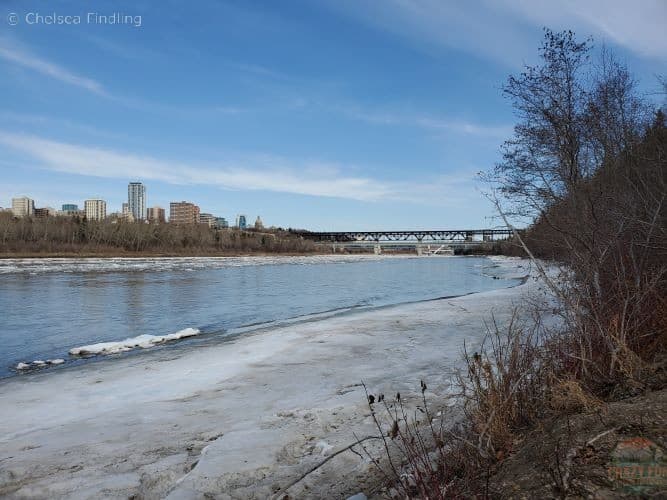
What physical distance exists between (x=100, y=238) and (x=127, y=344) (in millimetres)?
100065

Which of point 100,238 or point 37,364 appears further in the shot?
point 100,238

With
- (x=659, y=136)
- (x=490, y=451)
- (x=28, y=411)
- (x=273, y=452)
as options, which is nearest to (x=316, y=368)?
(x=273, y=452)

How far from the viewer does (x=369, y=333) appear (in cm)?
1195

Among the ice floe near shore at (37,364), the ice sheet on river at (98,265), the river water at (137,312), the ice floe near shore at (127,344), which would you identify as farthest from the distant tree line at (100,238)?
the ice floe near shore at (37,364)

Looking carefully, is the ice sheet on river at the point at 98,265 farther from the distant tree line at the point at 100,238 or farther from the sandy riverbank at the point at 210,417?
the sandy riverbank at the point at 210,417

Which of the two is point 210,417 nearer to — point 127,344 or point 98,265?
point 127,344

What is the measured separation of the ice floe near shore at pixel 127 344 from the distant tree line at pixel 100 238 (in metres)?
82.3

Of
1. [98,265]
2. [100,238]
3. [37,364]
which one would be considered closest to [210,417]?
[37,364]

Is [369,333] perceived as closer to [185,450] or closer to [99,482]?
[185,450]

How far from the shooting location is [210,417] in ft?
19.6

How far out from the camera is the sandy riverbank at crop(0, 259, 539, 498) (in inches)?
167

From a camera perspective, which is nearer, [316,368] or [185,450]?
[185,450]

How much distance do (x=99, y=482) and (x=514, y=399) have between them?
3870 millimetres

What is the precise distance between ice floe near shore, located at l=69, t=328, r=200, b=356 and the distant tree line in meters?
82.3
